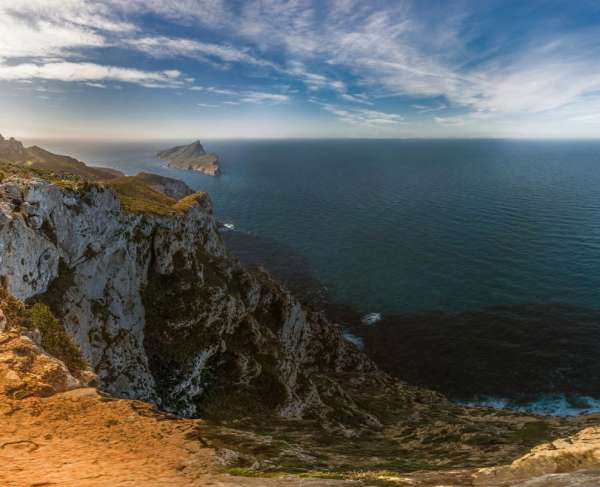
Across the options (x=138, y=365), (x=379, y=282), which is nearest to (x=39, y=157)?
(x=379, y=282)

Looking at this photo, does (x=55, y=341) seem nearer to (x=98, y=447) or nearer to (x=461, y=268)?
(x=98, y=447)

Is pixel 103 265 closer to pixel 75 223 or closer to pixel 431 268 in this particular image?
pixel 75 223

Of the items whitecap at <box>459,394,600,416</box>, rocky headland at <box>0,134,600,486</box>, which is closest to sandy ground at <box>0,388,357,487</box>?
rocky headland at <box>0,134,600,486</box>

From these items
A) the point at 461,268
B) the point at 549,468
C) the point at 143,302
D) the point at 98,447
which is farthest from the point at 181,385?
the point at 461,268

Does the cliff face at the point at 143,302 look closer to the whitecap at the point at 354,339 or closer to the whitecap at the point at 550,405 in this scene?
the whitecap at the point at 354,339

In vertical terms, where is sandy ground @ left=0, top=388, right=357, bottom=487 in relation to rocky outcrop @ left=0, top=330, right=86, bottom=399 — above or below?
below

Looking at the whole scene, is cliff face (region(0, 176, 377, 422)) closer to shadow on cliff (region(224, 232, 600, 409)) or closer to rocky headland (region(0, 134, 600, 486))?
rocky headland (region(0, 134, 600, 486))

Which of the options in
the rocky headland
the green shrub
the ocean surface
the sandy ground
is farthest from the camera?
the ocean surface
